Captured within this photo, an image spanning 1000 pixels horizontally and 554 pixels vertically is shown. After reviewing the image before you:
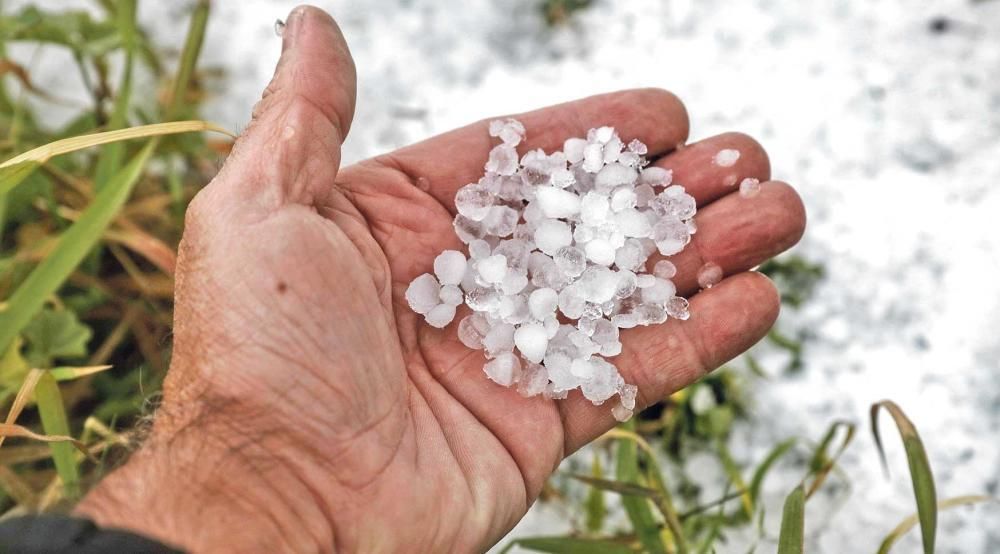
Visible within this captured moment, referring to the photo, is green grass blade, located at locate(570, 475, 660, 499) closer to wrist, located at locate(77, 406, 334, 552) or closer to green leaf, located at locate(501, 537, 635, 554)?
green leaf, located at locate(501, 537, 635, 554)

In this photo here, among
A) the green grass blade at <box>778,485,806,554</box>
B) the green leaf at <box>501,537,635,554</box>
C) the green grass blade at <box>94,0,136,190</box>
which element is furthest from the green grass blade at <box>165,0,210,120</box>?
the green grass blade at <box>778,485,806,554</box>

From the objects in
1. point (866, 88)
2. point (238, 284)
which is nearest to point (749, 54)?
point (866, 88)

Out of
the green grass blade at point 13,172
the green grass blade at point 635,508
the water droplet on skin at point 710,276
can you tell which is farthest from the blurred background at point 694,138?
the water droplet on skin at point 710,276

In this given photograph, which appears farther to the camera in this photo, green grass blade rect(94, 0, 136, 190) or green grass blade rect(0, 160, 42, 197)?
green grass blade rect(94, 0, 136, 190)

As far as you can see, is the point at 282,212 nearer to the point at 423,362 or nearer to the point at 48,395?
the point at 423,362

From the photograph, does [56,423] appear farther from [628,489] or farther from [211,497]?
[628,489]

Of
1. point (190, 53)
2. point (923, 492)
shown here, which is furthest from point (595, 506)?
point (190, 53)

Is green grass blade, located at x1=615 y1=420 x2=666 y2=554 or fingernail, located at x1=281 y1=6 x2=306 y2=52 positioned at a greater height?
fingernail, located at x1=281 y1=6 x2=306 y2=52
